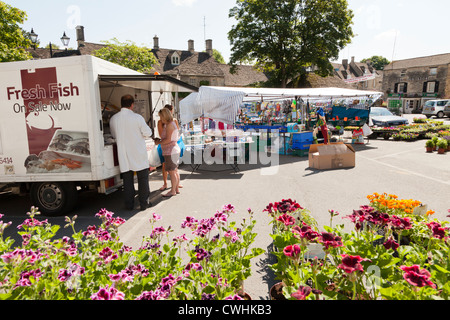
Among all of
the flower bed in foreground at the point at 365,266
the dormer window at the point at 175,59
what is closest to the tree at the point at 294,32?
the dormer window at the point at 175,59

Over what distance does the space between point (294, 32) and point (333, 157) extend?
22710 millimetres

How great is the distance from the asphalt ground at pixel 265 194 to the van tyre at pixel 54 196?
0.21 m

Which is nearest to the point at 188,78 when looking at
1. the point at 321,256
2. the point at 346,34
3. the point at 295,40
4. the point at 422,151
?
the point at 295,40

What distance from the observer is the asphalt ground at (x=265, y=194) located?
16.4 feet

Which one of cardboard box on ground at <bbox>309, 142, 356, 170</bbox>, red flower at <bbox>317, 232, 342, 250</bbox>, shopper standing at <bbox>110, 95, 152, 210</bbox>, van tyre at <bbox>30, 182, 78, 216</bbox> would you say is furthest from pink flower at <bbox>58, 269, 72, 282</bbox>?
cardboard box on ground at <bbox>309, 142, 356, 170</bbox>

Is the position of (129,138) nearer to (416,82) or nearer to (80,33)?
(80,33)

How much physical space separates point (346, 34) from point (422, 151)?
20.5 m

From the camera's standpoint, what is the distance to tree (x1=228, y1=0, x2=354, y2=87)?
27.6 metres

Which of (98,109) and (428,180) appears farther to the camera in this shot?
(428,180)

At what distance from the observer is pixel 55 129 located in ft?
16.9

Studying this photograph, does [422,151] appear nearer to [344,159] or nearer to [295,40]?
[344,159]

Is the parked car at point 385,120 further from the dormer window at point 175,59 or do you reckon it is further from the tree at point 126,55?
the dormer window at point 175,59

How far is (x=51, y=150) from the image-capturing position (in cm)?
524

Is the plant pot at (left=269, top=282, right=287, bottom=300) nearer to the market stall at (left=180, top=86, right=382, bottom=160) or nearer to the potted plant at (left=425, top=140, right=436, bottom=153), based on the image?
the market stall at (left=180, top=86, right=382, bottom=160)
